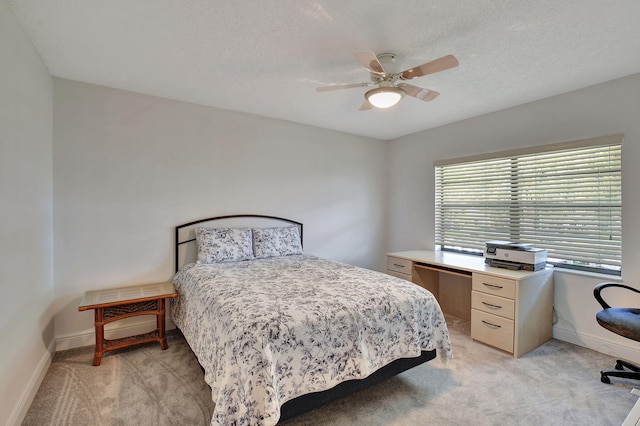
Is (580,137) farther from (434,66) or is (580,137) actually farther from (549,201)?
(434,66)

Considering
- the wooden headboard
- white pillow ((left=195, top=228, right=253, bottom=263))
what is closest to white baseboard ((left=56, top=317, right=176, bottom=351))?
the wooden headboard

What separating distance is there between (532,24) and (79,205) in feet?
12.1

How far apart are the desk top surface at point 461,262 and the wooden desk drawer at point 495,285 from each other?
0.05m

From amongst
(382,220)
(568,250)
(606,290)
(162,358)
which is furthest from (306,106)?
(606,290)

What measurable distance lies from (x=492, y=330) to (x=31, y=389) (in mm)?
3556

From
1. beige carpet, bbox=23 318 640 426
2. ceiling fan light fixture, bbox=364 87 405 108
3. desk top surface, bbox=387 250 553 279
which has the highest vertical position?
ceiling fan light fixture, bbox=364 87 405 108

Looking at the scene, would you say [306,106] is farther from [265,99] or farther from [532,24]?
[532,24]

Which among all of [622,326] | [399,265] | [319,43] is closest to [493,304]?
[622,326]

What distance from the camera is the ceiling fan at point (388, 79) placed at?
182 cm

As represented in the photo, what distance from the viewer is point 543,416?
72.6 inches

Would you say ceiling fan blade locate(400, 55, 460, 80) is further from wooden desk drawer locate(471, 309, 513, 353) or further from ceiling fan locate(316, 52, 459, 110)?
wooden desk drawer locate(471, 309, 513, 353)

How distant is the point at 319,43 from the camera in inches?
78.9

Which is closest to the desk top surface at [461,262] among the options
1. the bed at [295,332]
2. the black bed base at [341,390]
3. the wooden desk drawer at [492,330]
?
the wooden desk drawer at [492,330]

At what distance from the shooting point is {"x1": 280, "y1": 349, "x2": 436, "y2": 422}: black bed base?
1634 mm
